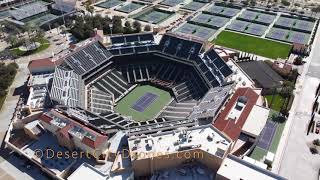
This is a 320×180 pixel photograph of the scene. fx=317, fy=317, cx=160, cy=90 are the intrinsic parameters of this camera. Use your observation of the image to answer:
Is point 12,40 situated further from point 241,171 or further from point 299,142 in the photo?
point 299,142

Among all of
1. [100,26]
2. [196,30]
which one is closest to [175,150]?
[100,26]

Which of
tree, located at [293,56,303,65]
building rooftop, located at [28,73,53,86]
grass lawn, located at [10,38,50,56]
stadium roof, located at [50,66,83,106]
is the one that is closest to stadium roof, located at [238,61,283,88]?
tree, located at [293,56,303,65]

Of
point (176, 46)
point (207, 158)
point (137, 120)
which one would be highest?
point (176, 46)

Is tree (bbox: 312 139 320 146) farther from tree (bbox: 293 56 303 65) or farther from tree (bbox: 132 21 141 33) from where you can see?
tree (bbox: 132 21 141 33)

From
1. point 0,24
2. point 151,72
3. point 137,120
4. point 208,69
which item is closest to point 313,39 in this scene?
point 208,69

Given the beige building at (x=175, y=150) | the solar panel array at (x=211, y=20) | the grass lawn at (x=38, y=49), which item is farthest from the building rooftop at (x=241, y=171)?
the grass lawn at (x=38, y=49)

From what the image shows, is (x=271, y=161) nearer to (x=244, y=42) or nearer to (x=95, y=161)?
(x=95, y=161)

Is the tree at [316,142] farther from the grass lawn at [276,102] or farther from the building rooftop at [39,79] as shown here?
the building rooftop at [39,79]
